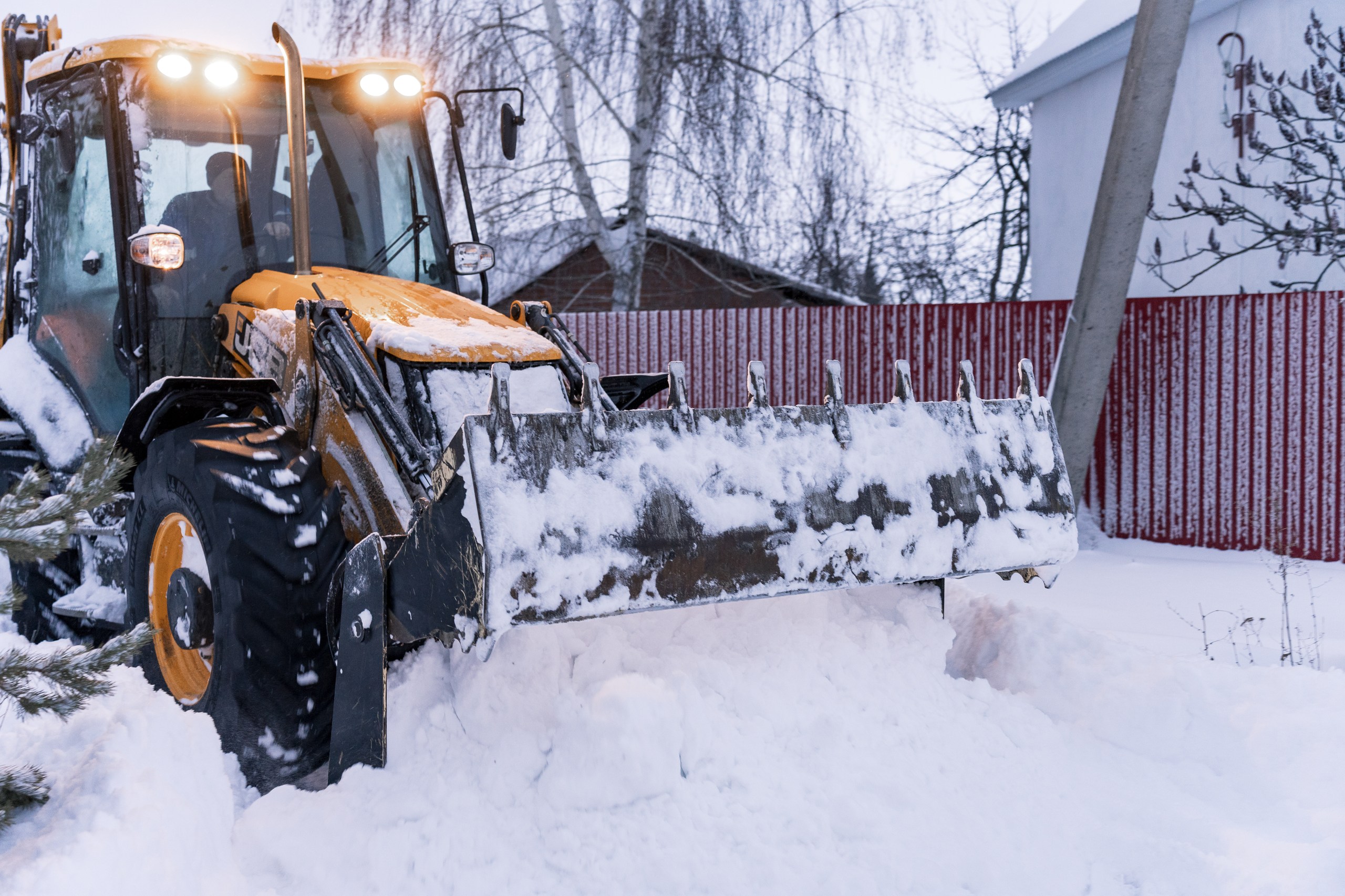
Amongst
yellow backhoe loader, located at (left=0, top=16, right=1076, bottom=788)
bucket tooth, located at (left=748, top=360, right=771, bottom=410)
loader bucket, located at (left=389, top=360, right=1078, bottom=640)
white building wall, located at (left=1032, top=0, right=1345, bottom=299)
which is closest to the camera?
loader bucket, located at (left=389, top=360, right=1078, bottom=640)

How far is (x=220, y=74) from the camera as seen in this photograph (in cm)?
420

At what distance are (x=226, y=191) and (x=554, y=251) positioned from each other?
868cm

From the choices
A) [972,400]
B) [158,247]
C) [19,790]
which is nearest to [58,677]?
[19,790]

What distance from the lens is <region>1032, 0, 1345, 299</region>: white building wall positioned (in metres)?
11.5

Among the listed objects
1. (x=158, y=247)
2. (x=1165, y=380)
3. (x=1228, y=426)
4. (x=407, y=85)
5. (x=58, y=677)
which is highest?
(x=407, y=85)

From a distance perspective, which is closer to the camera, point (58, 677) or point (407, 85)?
point (58, 677)

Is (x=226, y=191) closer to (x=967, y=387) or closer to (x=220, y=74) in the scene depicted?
(x=220, y=74)

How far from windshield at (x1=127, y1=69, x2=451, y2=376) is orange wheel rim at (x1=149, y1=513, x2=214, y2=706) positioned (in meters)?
0.89

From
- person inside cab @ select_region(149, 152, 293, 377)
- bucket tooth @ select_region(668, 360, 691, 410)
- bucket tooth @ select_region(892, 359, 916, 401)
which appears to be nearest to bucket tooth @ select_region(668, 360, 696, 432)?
bucket tooth @ select_region(668, 360, 691, 410)

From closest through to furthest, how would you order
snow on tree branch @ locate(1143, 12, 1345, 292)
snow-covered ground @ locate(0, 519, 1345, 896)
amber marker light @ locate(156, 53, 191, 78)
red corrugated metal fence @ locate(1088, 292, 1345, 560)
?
1. snow-covered ground @ locate(0, 519, 1345, 896)
2. amber marker light @ locate(156, 53, 191, 78)
3. red corrugated metal fence @ locate(1088, 292, 1345, 560)
4. snow on tree branch @ locate(1143, 12, 1345, 292)

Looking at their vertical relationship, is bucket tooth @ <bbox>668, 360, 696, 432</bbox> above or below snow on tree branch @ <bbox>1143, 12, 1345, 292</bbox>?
below

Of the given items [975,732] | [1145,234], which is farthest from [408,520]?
[1145,234]

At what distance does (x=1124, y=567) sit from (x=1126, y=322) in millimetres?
2209

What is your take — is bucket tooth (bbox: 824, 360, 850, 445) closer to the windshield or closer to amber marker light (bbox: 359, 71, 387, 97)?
the windshield
